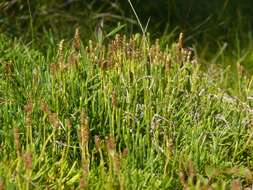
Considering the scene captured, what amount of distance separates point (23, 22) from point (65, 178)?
1.55 metres

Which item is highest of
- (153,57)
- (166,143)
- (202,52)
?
(153,57)

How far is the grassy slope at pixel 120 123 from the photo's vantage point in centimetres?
211

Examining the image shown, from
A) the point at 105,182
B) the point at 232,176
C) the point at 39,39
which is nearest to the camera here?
the point at 105,182

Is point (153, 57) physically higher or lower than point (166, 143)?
higher

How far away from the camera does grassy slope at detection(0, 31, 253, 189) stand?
2.11 m

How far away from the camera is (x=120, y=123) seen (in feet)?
7.71

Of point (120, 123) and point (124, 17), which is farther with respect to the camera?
point (124, 17)

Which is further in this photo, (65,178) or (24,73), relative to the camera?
(24,73)

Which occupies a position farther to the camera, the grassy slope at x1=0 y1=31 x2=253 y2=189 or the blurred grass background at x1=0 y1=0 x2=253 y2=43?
the blurred grass background at x1=0 y1=0 x2=253 y2=43

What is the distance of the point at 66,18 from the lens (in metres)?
3.67

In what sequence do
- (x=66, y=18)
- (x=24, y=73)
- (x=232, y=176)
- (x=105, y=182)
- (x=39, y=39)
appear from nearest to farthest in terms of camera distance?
(x=105, y=182) < (x=232, y=176) < (x=24, y=73) < (x=39, y=39) < (x=66, y=18)

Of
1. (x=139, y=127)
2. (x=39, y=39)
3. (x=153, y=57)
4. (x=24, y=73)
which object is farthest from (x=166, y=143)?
(x=39, y=39)

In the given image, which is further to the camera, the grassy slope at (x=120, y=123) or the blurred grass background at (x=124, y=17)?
the blurred grass background at (x=124, y=17)

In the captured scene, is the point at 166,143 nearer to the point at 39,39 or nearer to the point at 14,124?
the point at 14,124
